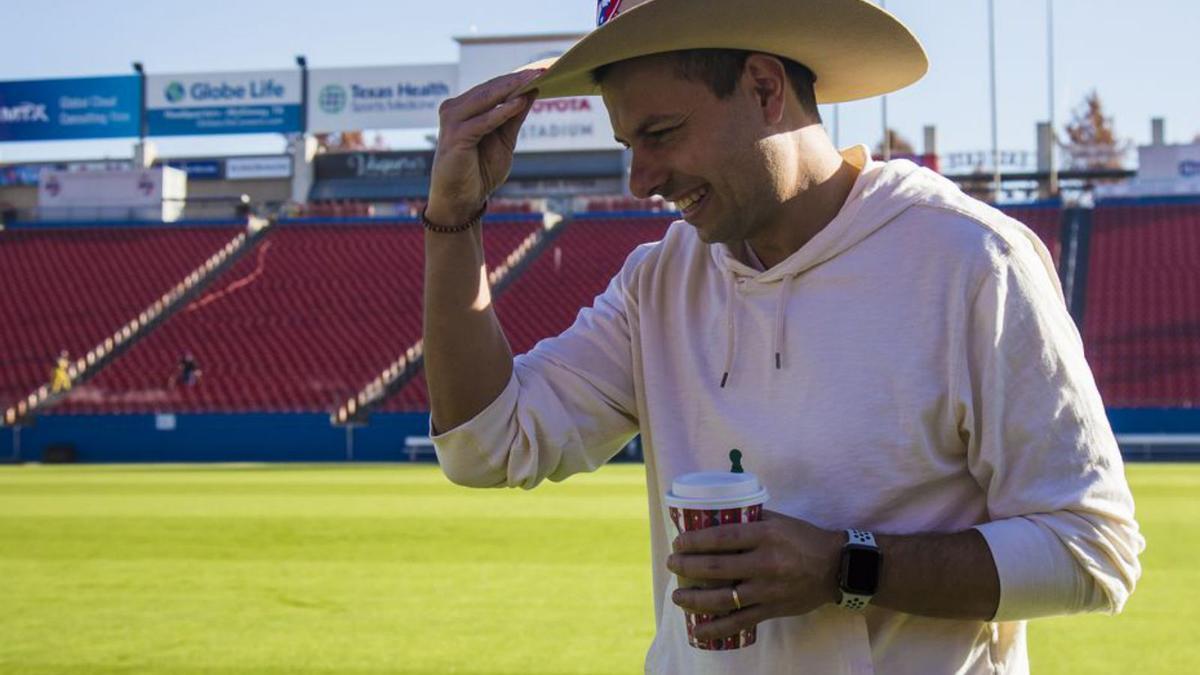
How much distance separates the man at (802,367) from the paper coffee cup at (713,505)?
3 centimetres

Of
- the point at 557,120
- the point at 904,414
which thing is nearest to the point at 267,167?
the point at 557,120

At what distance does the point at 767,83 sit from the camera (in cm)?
239

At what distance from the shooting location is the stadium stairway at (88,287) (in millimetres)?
30828

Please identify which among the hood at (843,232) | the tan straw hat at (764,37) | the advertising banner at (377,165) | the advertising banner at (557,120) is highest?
the advertising banner at (557,120)

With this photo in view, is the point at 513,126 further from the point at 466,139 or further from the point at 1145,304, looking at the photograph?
the point at 1145,304

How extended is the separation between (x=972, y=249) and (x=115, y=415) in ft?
86.6

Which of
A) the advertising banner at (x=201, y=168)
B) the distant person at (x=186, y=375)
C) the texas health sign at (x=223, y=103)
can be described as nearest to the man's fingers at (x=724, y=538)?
the distant person at (x=186, y=375)

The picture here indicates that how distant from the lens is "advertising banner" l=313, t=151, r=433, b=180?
143ft

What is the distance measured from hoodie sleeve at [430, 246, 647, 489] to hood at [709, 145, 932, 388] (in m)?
0.29

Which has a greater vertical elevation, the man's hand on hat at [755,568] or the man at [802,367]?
the man at [802,367]

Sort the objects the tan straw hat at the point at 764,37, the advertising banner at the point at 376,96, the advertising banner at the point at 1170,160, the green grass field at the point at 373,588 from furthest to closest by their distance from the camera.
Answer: the advertising banner at the point at 376,96 < the advertising banner at the point at 1170,160 < the green grass field at the point at 373,588 < the tan straw hat at the point at 764,37

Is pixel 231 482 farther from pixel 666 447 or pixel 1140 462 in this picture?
pixel 666 447

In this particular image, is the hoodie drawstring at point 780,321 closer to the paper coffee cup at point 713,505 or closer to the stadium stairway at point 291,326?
the paper coffee cup at point 713,505

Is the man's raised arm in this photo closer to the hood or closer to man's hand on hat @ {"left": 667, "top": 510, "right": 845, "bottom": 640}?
the hood
